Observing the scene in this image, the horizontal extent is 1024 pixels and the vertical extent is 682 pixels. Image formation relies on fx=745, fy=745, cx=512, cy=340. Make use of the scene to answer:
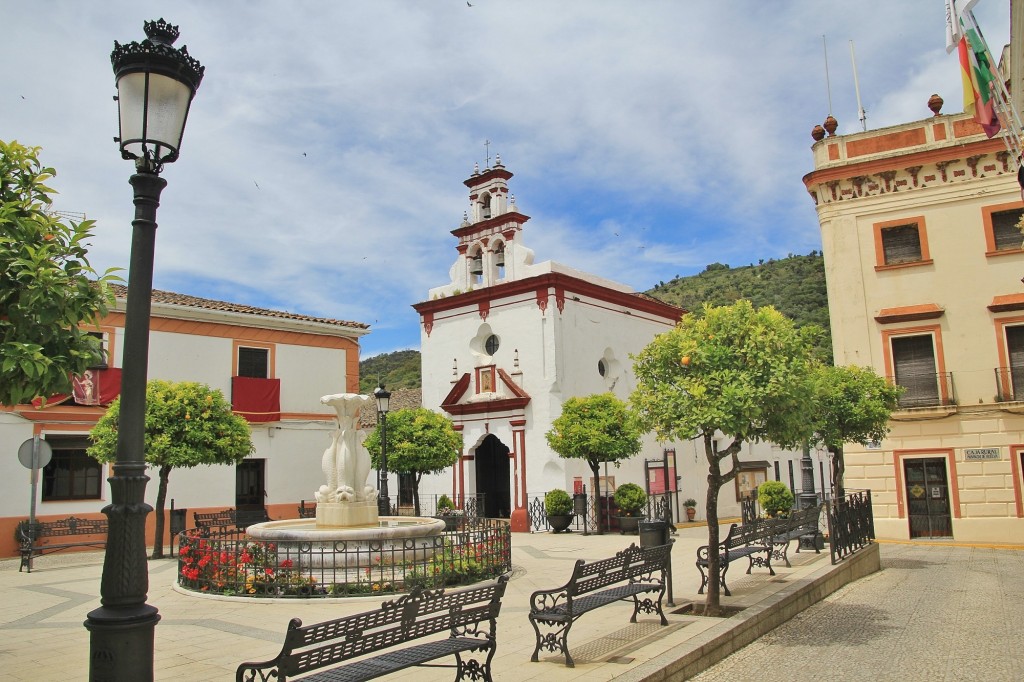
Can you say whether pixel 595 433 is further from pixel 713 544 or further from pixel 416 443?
pixel 713 544

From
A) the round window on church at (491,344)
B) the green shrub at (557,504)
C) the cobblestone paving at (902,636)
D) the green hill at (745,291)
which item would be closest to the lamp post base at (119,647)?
the cobblestone paving at (902,636)

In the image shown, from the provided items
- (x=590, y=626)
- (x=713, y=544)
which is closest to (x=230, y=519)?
(x=590, y=626)

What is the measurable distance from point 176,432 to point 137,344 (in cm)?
1269

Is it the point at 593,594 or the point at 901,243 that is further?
the point at 901,243

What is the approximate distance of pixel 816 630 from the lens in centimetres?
867

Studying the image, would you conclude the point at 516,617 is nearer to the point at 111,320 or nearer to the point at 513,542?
the point at 513,542

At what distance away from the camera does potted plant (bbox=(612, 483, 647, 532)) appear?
19719 millimetres

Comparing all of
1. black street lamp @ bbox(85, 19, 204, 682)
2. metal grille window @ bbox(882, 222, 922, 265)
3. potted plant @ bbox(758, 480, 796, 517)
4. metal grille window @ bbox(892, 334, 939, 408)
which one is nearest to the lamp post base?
black street lamp @ bbox(85, 19, 204, 682)

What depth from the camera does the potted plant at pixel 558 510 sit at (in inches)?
825

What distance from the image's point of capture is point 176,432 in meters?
15.5

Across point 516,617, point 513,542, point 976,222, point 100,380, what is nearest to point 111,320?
point 100,380

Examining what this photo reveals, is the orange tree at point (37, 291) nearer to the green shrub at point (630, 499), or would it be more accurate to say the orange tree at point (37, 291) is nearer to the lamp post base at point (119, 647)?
the lamp post base at point (119, 647)

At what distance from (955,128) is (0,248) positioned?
20.4 metres

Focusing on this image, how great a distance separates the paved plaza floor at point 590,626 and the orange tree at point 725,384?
1.28 meters
